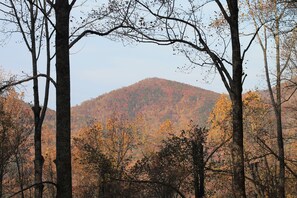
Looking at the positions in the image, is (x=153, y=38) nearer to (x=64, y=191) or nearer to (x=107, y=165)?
(x=64, y=191)

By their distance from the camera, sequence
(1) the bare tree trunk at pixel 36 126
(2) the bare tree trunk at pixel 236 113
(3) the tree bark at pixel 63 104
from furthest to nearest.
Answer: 1. (1) the bare tree trunk at pixel 36 126
2. (2) the bare tree trunk at pixel 236 113
3. (3) the tree bark at pixel 63 104

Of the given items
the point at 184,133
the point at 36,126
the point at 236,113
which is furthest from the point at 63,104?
the point at 184,133

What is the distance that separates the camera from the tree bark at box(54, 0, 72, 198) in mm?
4027

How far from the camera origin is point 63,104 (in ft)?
13.8

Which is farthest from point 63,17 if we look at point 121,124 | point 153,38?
point 121,124

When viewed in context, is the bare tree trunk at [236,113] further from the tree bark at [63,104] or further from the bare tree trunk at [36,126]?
the bare tree trunk at [36,126]

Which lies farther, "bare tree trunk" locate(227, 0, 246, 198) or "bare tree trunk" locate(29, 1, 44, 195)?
"bare tree trunk" locate(29, 1, 44, 195)

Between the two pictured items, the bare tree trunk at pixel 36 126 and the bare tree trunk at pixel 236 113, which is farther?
the bare tree trunk at pixel 36 126

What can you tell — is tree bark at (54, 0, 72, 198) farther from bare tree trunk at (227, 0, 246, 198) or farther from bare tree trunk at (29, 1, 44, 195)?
bare tree trunk at (29, 1, 44, 195)

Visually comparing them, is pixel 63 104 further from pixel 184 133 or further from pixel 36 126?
pixel 184 133

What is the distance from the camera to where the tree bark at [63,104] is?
4.03 meters

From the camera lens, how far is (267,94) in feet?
60.0

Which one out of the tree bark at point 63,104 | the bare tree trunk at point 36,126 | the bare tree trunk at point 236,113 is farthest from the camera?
the bare tree trunk at point 36,126

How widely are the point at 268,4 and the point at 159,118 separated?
174 meters
